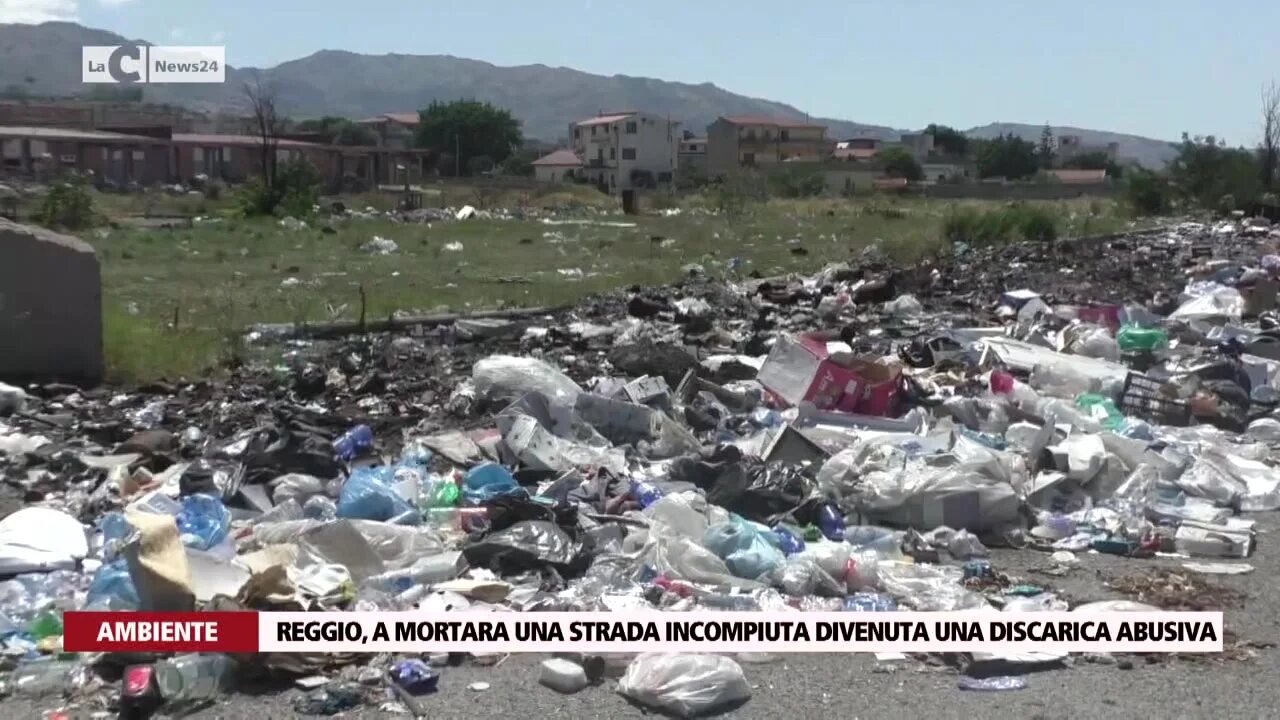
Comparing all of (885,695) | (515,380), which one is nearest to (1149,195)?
(515,380)

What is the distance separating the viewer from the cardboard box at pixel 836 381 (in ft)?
24.3

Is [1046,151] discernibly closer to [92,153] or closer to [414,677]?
[92,153]

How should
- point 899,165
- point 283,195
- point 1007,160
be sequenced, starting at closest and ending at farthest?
point 283,195 < point 899,165 < point 1007,160

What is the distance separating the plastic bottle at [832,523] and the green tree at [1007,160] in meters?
86.4

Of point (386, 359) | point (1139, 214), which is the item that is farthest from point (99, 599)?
point (1139, 214)

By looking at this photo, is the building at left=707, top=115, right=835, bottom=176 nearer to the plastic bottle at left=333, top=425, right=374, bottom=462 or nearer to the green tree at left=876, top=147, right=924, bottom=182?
the green tree at left=876, top=147, right=924, bottom=182

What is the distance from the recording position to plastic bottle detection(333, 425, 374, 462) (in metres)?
6.27

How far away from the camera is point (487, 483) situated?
5695 mm

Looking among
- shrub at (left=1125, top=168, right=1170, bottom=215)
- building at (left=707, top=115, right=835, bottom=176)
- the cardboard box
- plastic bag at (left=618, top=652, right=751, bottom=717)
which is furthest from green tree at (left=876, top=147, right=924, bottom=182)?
plastic bag at (left=618, top=652, right=751, bottom=717)

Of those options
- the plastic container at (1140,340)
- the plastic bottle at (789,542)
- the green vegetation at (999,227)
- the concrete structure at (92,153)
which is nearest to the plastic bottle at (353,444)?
the plastic bottle at (789,542)

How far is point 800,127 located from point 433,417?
9838 centimetres

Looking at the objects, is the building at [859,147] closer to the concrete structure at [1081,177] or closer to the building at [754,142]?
the building at [754,142]

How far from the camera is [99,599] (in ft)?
13.8

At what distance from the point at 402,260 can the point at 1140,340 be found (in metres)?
12.8
